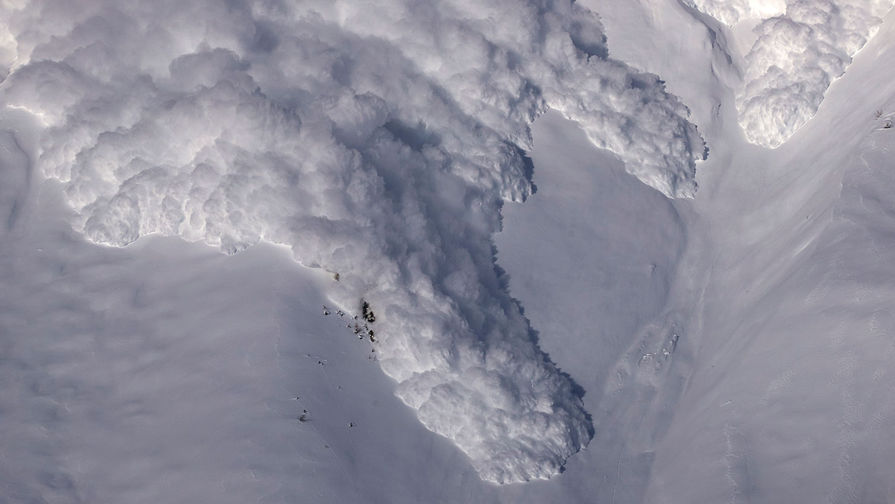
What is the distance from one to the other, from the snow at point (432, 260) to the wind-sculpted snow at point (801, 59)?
0.23 ft

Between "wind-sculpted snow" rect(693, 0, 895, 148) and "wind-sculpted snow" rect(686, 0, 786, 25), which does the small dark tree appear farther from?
"wind-sculpted snow" rect(686, 0, 786, 25)

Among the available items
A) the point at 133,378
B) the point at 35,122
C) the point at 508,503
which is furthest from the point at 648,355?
the point at 35,122

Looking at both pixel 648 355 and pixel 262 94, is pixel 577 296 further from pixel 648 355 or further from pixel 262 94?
pixel 262 94

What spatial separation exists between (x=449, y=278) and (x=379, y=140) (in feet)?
11.9

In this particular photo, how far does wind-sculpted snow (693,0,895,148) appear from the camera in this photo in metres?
21.3

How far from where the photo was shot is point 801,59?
70.5ft

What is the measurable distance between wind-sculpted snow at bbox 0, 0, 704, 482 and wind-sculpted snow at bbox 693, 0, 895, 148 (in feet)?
7.60

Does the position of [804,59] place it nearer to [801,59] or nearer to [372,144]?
[801,59]

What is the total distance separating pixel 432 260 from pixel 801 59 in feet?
39.5

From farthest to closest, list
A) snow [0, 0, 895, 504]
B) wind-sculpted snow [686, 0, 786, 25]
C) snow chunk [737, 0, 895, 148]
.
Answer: wind-sculpted snow [686, 0, 786, 25]
snow chunk [737, 0, 895, 148]
snow [0, 0, 895, 504]

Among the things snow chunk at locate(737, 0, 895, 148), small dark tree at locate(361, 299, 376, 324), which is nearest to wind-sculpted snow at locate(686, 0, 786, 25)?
snow chunk at locate(737, 0, 895, 148)

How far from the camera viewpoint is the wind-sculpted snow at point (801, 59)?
70.0 ft

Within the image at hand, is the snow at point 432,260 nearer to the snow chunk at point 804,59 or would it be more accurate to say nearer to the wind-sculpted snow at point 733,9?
the snow chunk at point 804,59

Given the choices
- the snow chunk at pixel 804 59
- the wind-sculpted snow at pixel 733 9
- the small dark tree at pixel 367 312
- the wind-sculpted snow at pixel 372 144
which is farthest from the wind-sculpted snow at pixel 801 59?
the small dark tree at pixel 367 312
